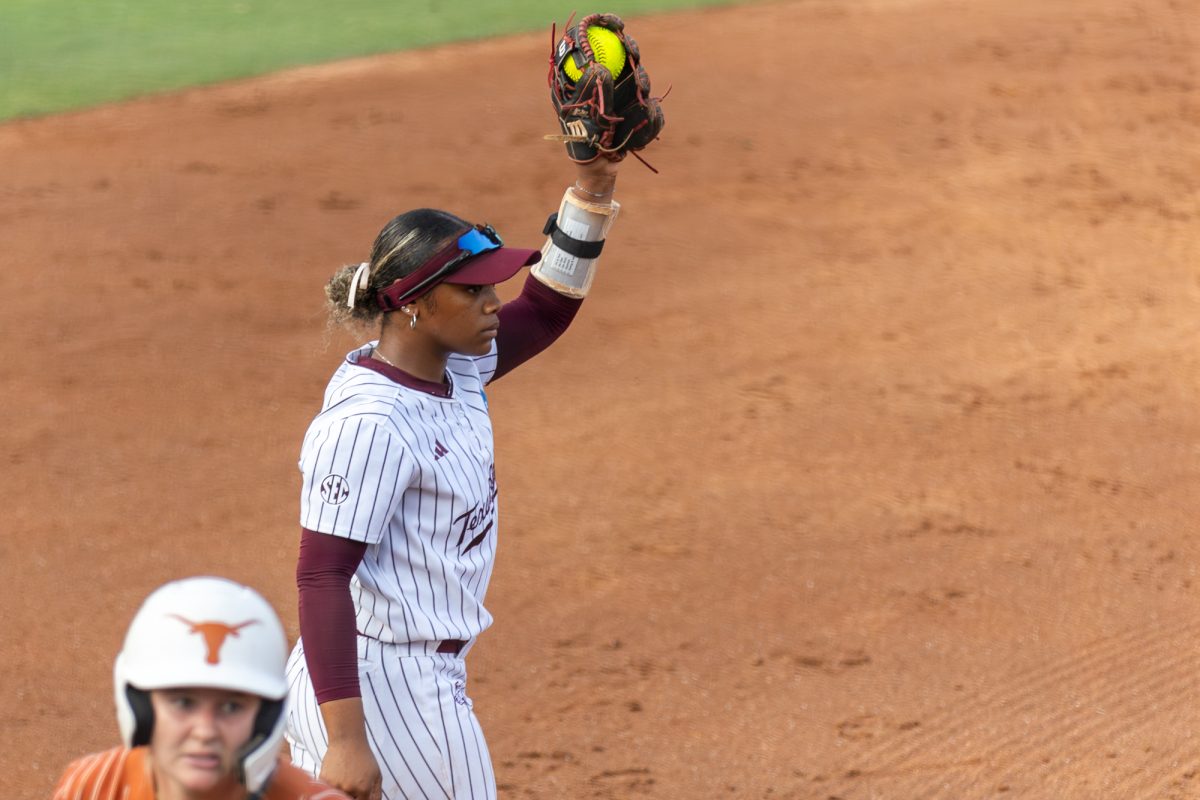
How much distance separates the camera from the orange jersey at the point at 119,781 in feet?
6.45

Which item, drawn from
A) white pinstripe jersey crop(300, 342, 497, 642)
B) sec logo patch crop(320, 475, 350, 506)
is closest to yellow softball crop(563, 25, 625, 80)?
white pinstripe jersey crop(300, 342, 497, 642)

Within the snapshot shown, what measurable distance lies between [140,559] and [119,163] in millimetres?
4854

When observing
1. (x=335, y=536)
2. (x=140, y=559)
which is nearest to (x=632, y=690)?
(x=140, y=559)

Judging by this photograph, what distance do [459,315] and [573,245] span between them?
0.64m

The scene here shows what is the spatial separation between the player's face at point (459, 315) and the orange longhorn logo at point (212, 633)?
1.22 m

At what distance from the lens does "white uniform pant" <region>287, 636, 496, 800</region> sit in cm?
287

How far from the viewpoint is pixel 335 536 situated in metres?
2.70

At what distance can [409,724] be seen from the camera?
289 centimetres

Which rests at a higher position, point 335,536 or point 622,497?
point 335,536

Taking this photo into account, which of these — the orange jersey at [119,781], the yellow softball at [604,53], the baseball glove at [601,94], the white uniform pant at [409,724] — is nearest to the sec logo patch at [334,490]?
the white uniform pant at [409,724]

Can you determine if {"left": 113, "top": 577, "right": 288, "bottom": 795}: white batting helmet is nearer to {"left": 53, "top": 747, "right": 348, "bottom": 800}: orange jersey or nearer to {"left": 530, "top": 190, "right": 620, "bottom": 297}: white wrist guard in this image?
{"left": 53, "top": 747, "right": 348, "bottom": 800}: orange jersey

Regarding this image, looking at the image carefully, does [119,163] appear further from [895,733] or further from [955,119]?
[895,733]

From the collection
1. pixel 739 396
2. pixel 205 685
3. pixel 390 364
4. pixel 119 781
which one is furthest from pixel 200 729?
pixel 739 396

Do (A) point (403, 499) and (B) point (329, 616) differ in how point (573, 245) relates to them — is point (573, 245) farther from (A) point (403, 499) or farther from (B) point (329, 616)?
(B) point (329, 616)
